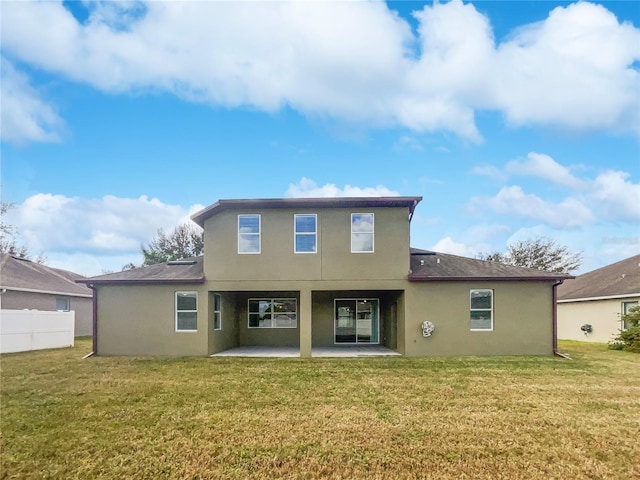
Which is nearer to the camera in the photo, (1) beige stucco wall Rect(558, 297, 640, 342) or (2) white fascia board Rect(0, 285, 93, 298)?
(2) white fascia board Rect(0, 285, 93, 298)

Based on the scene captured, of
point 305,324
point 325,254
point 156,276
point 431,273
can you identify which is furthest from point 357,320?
point 156,276

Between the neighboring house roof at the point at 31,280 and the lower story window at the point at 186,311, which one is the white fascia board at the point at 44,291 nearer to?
the neighboring house roof at the point at 31,280

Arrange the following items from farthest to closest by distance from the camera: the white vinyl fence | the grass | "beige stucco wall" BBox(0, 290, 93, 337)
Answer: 1. "beige stucco wall" BBox(0, 290, 93, 337)
2. the white vinyl fence
3. the grass

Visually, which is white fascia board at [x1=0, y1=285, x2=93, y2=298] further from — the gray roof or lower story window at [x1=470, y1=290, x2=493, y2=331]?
lower story window at [x1=470, y1=290, x2=493, y2=331]

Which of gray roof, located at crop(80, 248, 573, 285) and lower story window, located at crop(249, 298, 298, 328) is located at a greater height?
gray roof, located at crop(80, 248, 573, 285)

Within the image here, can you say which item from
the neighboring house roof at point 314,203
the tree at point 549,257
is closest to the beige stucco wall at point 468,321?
the neighboring house roof at point 314,203

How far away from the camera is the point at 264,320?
17047 mm

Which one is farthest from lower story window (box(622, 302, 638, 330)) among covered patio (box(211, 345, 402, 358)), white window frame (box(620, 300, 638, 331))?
covered patio (box(211, 345, 402, 358))

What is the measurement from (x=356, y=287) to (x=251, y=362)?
156 inches

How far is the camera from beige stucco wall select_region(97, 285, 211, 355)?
45.4 ft

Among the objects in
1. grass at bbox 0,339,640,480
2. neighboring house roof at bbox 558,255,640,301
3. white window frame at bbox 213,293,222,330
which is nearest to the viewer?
grass at bbox 0,339,640,480

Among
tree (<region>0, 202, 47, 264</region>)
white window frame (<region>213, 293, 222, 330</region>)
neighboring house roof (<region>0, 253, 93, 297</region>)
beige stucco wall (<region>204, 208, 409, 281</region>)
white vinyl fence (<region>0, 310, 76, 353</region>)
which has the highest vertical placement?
tree (<region>0, 202, 47, 264</region>)

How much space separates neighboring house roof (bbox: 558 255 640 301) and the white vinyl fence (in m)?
24.4

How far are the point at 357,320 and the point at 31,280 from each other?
16.0m
